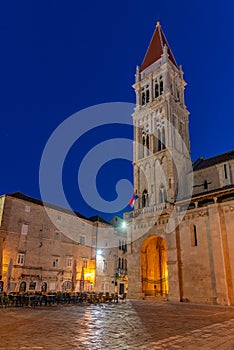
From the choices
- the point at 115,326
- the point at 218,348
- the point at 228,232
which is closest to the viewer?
the point at 218,348

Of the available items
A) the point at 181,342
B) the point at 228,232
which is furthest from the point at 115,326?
the point at 228,232

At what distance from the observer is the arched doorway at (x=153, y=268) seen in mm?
28172

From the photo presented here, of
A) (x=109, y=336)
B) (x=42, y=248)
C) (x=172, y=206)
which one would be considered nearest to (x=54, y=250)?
(x=42, y=248)

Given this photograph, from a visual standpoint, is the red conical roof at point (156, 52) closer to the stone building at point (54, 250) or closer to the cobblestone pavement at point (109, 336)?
the stone building at point (54, 250)

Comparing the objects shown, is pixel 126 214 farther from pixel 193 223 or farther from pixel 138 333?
pixel 138 333

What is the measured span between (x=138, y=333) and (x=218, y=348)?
255 centimetres

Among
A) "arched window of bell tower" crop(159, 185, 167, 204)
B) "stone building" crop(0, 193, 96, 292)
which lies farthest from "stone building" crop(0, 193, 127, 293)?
"arched window of bell tower" crop(159, 185, 167, 204)

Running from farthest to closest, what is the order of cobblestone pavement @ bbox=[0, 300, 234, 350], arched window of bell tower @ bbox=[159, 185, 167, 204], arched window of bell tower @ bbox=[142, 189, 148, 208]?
arched window of bell tower @ bbox=[142, 189, 148, 208] → arched window of bell tower @ bbox=[159, 185, 167, 204] → cobblestone pavement @ bbox=[0, 300, 234, 350]

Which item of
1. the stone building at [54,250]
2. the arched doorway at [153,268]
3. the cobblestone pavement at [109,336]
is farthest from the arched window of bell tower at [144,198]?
the cobblestone pavement at [109,336]

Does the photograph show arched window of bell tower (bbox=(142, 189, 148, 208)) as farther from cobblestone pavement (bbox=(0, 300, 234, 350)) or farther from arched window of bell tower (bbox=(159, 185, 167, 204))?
cobblestone pavement (bbox=(0, 300, 234, 350))

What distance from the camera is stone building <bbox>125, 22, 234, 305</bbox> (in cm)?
2206

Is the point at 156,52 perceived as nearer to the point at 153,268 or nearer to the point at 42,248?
the point at 153,268

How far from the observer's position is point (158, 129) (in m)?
33.7

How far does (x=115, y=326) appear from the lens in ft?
31.7
